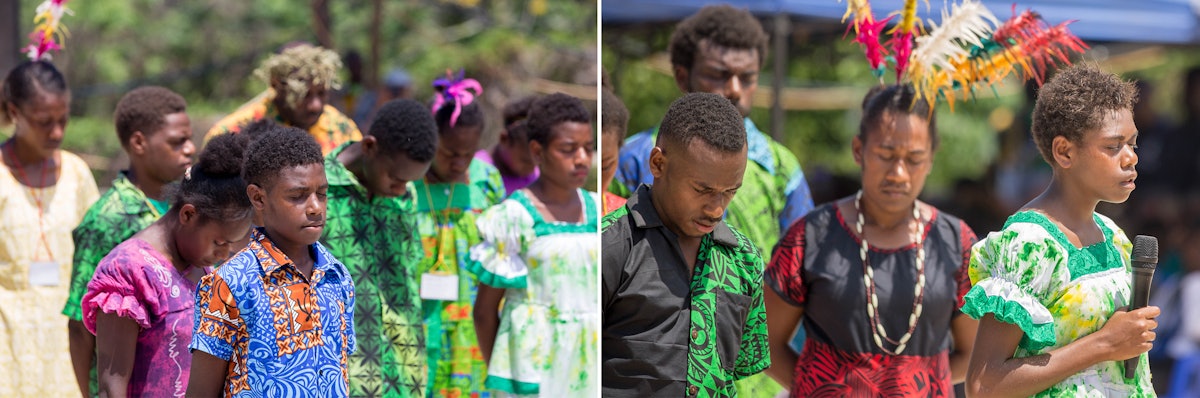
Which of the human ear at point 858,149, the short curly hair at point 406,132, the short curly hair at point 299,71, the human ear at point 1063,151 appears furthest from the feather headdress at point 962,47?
the short curly hair at point 299,71

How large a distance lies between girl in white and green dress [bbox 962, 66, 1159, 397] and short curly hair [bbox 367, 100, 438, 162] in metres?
2.03

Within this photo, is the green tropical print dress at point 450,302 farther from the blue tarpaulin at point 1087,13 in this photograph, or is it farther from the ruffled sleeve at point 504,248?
the blue tarpaulin at point 1087,13

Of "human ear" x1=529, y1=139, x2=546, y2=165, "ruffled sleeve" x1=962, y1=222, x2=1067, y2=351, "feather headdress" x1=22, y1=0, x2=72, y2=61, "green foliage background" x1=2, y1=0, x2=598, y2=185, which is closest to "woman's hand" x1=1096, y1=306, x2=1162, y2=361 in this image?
"ruffled sleeve" x1=962, y1=222, x2=1067, y2=351

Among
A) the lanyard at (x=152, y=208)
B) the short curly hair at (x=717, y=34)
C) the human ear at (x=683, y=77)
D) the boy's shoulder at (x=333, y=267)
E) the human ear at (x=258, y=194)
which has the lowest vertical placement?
the boy's shoulder at (x=333, y=267)

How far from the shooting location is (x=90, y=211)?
4.39 m

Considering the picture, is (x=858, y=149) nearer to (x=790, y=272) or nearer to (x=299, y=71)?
(x=790, y=272)

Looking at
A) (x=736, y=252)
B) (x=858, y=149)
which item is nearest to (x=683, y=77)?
(x=858, y=149)

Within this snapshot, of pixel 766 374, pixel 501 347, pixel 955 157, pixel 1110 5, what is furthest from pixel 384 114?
pixel 955 157

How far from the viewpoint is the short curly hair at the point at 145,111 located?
4.61m

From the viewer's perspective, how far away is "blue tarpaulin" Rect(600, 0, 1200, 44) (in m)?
7.53

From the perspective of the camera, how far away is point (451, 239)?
5.16 metres

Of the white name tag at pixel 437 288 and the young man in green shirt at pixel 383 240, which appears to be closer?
the young man in green shirt at pixel 383 240

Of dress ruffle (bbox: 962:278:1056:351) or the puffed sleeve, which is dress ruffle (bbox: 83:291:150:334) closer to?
the puffed sleeve

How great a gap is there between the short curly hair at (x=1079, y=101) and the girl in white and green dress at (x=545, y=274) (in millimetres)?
1727
